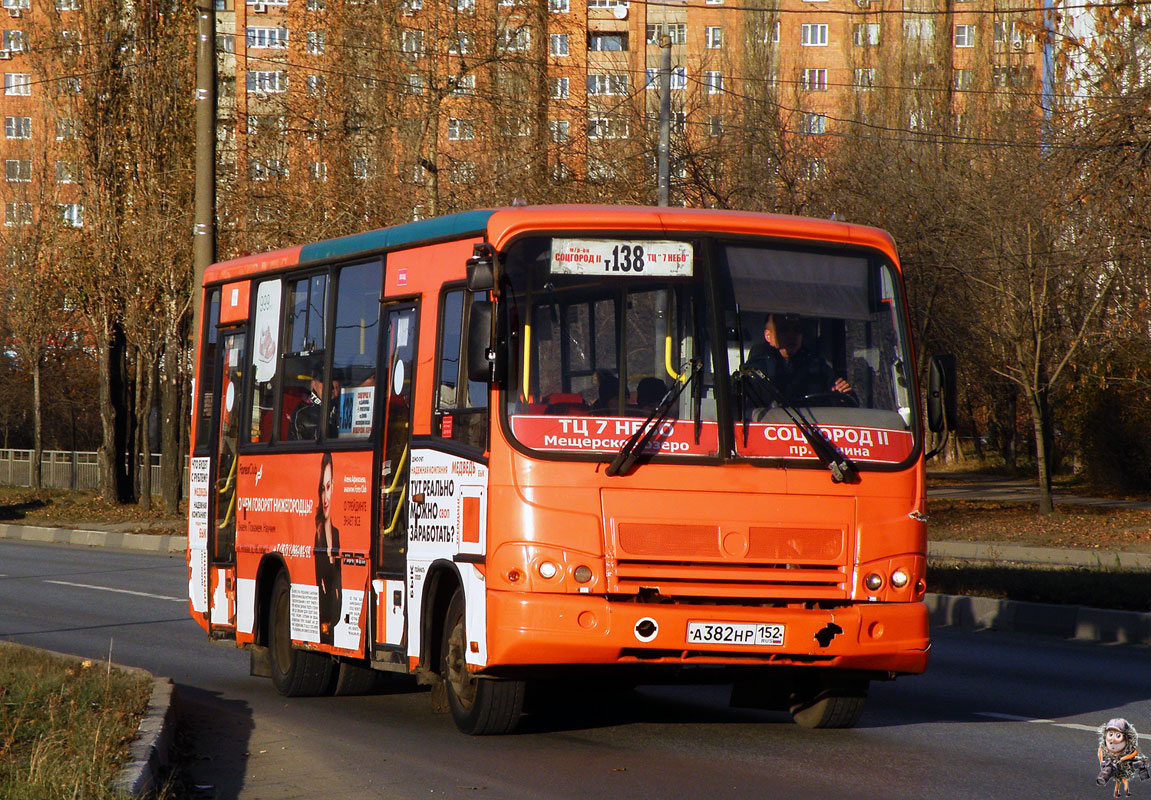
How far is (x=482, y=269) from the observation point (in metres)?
8.33

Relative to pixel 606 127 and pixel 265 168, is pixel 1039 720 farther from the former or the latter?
pixel 606 127

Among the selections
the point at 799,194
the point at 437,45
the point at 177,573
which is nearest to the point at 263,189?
the point at 437,45

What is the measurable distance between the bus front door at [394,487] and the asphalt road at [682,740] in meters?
0.61

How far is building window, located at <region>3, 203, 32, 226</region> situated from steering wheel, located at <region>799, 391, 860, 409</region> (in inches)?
1765

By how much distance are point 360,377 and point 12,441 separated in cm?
5945

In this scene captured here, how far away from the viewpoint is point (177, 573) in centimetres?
2330

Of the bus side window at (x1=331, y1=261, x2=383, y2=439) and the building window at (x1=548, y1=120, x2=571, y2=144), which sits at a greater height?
the building window at (x1=548, y1=120, x2=571, y2=144)

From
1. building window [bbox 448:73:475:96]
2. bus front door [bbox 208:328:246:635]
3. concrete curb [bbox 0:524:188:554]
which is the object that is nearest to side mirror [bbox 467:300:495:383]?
bus front door [bbox 208:328:246:635]

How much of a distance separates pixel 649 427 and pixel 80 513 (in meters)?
31.1

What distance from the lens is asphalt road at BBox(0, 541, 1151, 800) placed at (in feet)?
24.8

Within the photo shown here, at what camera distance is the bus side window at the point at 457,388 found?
8.55 meters

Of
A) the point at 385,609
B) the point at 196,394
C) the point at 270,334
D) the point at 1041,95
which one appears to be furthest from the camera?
the point at 1041,95

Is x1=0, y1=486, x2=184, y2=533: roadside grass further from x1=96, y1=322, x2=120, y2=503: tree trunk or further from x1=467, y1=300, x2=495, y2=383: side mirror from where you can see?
x1=467, y1=300, x2=495, y2=383: side mirror

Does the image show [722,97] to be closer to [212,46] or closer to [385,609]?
[212,46]
